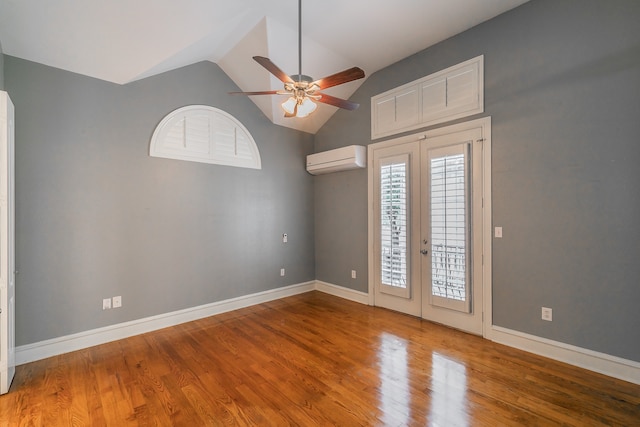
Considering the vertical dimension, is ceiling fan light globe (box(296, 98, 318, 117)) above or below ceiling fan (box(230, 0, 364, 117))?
below

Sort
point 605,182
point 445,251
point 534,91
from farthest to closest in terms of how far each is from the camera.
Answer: point 445,251
point 534,91
point 605,182

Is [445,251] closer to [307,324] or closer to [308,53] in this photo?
[307,324]

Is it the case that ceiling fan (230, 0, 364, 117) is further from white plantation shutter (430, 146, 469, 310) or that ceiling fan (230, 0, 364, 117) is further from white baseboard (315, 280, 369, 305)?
white baseboard (315, 280, 369, 305)

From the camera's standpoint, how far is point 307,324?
364 cm

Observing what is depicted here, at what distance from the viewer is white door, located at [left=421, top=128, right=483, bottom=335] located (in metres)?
3.23

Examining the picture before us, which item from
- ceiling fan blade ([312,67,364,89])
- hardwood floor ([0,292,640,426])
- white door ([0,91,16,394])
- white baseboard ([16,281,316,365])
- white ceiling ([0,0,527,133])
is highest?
white ceiling ([0,0,527,133])

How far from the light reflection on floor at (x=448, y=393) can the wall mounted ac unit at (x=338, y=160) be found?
280cm

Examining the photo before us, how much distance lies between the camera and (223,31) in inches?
128

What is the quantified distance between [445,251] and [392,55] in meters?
2.72

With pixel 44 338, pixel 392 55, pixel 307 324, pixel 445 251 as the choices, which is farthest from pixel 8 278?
pixel 392 55

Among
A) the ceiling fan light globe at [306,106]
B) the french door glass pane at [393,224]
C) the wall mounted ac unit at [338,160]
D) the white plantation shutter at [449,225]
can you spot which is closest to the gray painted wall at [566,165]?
the white plantation shutter at [449,225]

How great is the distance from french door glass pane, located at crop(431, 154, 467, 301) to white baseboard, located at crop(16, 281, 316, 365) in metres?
2.62

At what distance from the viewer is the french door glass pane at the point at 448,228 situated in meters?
3.33

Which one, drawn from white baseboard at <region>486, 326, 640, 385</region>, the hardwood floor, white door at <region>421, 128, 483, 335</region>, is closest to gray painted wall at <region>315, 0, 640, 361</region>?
white baseboard at <region>486, 326, 640, 385</region>
